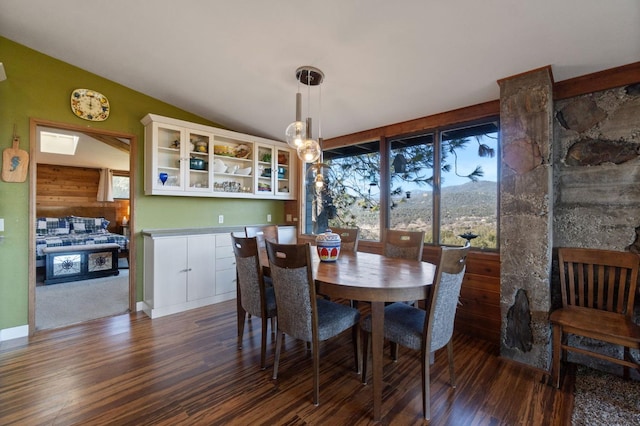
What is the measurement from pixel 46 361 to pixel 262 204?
9.66 ft

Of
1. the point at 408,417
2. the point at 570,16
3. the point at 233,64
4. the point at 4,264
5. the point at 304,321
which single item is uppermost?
the point at 233,64

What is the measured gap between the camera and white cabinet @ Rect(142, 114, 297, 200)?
330 cm

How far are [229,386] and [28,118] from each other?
318 cm

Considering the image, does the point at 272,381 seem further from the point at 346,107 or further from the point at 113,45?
the point at 113,45

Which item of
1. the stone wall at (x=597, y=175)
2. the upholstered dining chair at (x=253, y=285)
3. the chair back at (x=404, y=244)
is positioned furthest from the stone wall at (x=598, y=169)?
the upholstered dining chair at (x=253, y=285)

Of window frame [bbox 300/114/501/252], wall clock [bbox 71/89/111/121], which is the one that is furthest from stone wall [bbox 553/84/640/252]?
wall clock [bbox 71/89/111/121]

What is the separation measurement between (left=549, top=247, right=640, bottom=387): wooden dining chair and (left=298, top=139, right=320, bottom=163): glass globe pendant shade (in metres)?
2.10

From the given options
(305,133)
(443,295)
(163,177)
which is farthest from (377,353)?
(163,177)

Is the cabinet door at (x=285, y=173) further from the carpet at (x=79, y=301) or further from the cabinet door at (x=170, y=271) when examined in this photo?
the carpet at (x=79, y=301)

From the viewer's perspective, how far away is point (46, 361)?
2.24 m

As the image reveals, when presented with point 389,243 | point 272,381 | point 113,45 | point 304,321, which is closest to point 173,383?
point 272,381

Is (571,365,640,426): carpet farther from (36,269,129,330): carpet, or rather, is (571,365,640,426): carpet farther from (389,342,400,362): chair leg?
(36,269,129,330): carpet

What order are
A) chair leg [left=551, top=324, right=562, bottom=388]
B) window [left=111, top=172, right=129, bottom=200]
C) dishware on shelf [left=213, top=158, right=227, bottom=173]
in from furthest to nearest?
1. window [left=111, top=172, right=129, bottom=200]
2. dishware on shelf [left=213, top=158, right=227, bottom=173]
3. chair leg [left=551, top=324, right=562, bottom=388]

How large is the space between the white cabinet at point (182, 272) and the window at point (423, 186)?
5.51 feet
